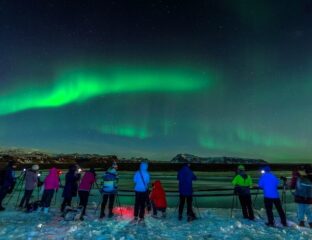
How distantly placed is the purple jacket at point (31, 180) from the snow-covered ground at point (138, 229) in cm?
177

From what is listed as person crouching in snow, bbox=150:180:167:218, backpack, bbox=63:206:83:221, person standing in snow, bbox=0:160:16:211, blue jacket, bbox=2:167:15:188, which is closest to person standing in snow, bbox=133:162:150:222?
person crouching in snow, bbox=150:180:167:218

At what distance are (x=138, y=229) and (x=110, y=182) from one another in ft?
10.5

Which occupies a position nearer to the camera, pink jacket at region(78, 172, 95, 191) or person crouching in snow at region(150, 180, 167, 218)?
pink jacket at region(78, 172, 95, 191)

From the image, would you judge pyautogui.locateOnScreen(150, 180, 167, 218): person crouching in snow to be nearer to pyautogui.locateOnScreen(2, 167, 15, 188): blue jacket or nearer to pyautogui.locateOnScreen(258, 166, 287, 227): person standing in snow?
pyautogui.locateOnScreen(258, 166, 287, 227): person standing in snow

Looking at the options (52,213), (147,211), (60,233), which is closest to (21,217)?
(52,213)

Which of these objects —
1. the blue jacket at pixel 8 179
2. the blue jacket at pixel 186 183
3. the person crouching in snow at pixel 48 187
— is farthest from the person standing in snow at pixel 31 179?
the blue jacket at pixel 186 183

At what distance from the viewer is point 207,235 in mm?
11125

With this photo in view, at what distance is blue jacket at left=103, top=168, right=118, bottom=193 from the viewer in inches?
568

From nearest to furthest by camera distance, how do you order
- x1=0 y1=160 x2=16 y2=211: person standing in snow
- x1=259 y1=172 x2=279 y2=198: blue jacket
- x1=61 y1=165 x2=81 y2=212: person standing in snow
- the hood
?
x1=259 y1=172 x2=279 y2=198: blue jacket < the hood < x1=61 y1=165 x2=81 y2=212: person standing in snow < x1=0 y1=160 x2=16 y2=211: person standing in snow

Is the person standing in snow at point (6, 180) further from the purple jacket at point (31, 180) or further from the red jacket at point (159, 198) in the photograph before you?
the red jacket at point (159, 198)

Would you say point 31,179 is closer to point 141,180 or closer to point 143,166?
point 141,180

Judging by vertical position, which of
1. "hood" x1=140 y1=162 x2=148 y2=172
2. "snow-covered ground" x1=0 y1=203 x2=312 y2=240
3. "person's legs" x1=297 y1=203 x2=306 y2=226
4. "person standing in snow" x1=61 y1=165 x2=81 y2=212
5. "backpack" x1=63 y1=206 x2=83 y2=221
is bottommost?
"snow-covered ground" x1=0 y1=203 x2=312 y2=240

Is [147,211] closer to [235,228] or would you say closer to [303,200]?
[235,228]

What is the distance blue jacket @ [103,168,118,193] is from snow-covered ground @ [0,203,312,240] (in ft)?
4.24
